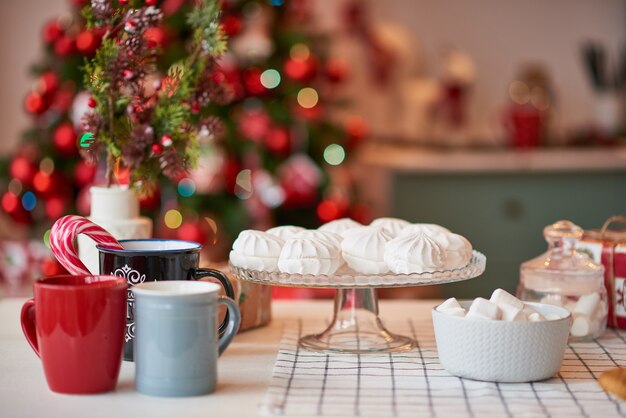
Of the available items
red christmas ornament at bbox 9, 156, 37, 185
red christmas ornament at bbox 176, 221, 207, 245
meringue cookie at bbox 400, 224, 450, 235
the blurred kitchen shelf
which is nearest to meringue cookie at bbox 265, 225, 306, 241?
meringue cookie at bbox 400, 224, 450, 235

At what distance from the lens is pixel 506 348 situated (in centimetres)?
97

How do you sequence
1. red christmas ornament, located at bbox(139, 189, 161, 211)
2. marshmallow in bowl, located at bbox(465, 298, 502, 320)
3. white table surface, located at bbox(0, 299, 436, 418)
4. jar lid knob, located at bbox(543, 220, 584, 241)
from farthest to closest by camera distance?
red christmas ornament, located at bbox(139, 189, 161, 211) < jar lid knob, located at bbox(543, 220, 584, 241) < marshmallow in bowl, located at bbox(465, 298, 502, 320) < white table surface, located at bbox(0, 299, 436, 418)

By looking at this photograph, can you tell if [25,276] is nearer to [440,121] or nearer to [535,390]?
[440,121]

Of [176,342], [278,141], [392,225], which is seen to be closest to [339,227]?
[392,225]

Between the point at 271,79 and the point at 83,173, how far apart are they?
0.59 metres

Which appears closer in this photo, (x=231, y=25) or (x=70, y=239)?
(x=70, y=239)

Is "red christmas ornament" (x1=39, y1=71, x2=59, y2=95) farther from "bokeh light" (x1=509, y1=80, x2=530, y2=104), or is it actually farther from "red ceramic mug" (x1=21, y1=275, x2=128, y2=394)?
"red ceramic mug" (x1=21, y1=275, x2=128, y2=394)

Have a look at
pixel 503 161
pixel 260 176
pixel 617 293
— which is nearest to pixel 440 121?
pixel 503 161

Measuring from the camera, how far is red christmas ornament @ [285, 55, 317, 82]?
8.93 ft

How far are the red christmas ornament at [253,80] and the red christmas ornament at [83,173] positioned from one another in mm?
497

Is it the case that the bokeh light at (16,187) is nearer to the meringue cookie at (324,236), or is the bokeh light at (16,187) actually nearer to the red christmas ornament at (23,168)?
the red christmas ornament at (23,168)

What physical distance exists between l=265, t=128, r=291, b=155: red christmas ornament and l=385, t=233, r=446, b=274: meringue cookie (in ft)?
5.25

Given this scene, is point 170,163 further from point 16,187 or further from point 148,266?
point 16,187

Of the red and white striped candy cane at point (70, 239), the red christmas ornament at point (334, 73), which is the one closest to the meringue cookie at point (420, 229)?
the red and white striped candy cane at point (70, 239)
